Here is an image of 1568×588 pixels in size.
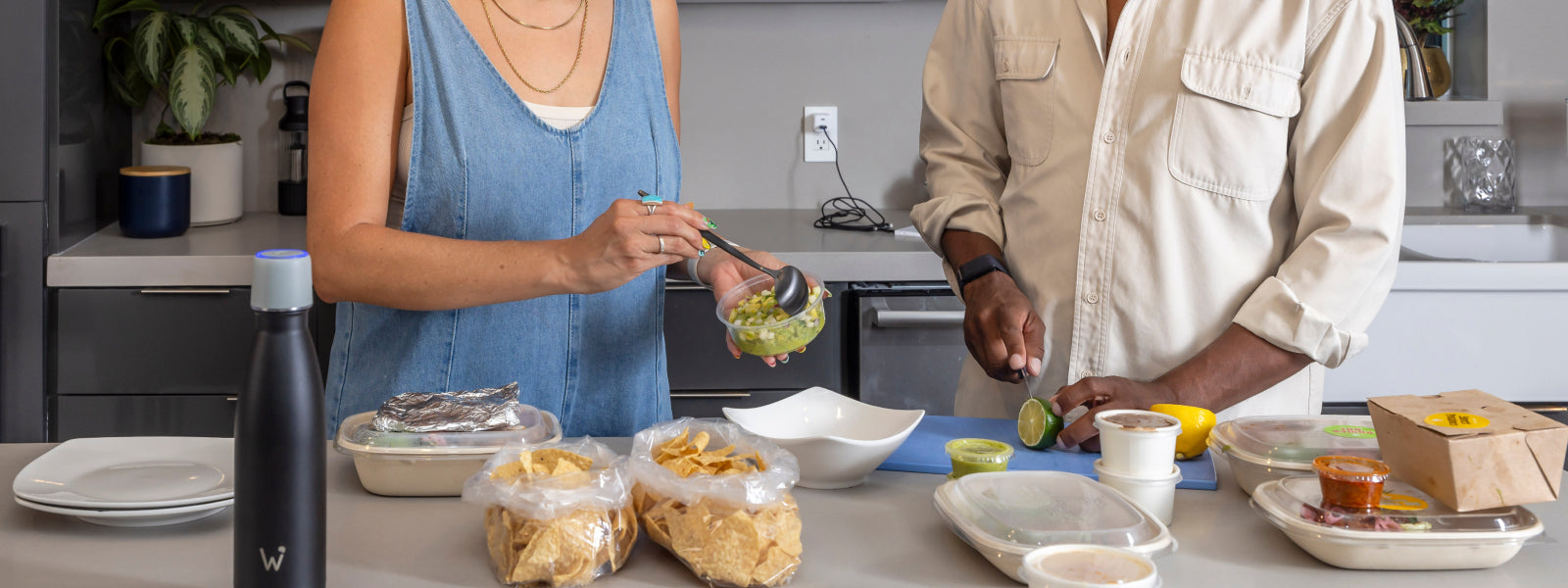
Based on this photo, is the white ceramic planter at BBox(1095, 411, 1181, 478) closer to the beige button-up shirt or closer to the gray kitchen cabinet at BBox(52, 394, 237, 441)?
the beige button-up shirt

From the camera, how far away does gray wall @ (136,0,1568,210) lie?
2766mm

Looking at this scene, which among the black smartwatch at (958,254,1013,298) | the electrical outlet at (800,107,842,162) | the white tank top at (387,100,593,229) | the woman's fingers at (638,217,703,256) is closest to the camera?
the woman's fingers at (638,217,703,256)

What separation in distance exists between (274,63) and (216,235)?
516 mm

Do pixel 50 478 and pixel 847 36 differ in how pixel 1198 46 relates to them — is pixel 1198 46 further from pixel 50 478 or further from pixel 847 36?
pixel 847 36

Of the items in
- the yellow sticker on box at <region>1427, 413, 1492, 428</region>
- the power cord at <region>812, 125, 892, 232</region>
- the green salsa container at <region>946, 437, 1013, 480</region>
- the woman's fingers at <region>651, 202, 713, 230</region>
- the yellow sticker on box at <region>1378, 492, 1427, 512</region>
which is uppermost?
the power cord at <region>812, 125, 892, 232</region>

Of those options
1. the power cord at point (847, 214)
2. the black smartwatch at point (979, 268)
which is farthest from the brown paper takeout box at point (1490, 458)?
the power cord at point (847, 214)

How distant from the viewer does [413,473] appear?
1027 millimetres

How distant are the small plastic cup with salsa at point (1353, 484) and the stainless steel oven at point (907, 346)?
1355 millimetres

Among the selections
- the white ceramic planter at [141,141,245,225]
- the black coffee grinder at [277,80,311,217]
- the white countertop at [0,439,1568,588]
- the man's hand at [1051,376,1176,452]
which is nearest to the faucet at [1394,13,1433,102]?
the man's hand at [1051,376,1176,452]

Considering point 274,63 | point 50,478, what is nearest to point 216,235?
point 274,63

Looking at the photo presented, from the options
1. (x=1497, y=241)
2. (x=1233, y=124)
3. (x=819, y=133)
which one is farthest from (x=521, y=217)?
(x=1497, y=241)

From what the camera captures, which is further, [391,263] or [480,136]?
[480,136]

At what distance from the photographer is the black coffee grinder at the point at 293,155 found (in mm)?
2697

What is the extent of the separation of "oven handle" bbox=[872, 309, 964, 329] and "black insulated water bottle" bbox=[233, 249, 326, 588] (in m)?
1.58
